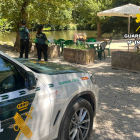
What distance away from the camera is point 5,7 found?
12820mm

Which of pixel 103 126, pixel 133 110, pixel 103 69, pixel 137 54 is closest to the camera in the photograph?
pixel 103 126

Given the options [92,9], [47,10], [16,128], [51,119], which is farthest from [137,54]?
[92,9]

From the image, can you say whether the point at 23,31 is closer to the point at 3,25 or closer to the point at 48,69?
the point at 48,69

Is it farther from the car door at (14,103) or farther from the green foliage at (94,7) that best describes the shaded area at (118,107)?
the green foliage at (94,7)

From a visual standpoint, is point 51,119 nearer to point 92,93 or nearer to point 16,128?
point 16,128

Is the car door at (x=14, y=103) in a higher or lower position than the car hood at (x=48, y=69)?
lower

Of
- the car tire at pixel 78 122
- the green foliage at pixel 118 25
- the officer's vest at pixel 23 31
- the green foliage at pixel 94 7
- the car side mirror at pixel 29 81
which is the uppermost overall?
the green foliage at pixel 94 7

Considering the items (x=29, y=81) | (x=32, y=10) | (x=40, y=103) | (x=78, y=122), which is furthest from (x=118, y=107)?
(x=32, y=10)

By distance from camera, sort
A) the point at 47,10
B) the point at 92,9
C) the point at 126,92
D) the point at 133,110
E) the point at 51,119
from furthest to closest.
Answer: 1. the point at 92,9
2. the point at 47,10
3. the point at 126,92
4. the point at 133,110
5. the point at 51,119

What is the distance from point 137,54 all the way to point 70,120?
541cm

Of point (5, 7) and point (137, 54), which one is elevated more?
point (5, 7)

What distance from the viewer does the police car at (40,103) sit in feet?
6.66

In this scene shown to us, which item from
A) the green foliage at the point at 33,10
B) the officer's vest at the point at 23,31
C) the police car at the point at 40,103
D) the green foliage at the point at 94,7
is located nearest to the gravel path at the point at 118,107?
the police car at the point at 40,103

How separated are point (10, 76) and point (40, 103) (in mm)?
451
